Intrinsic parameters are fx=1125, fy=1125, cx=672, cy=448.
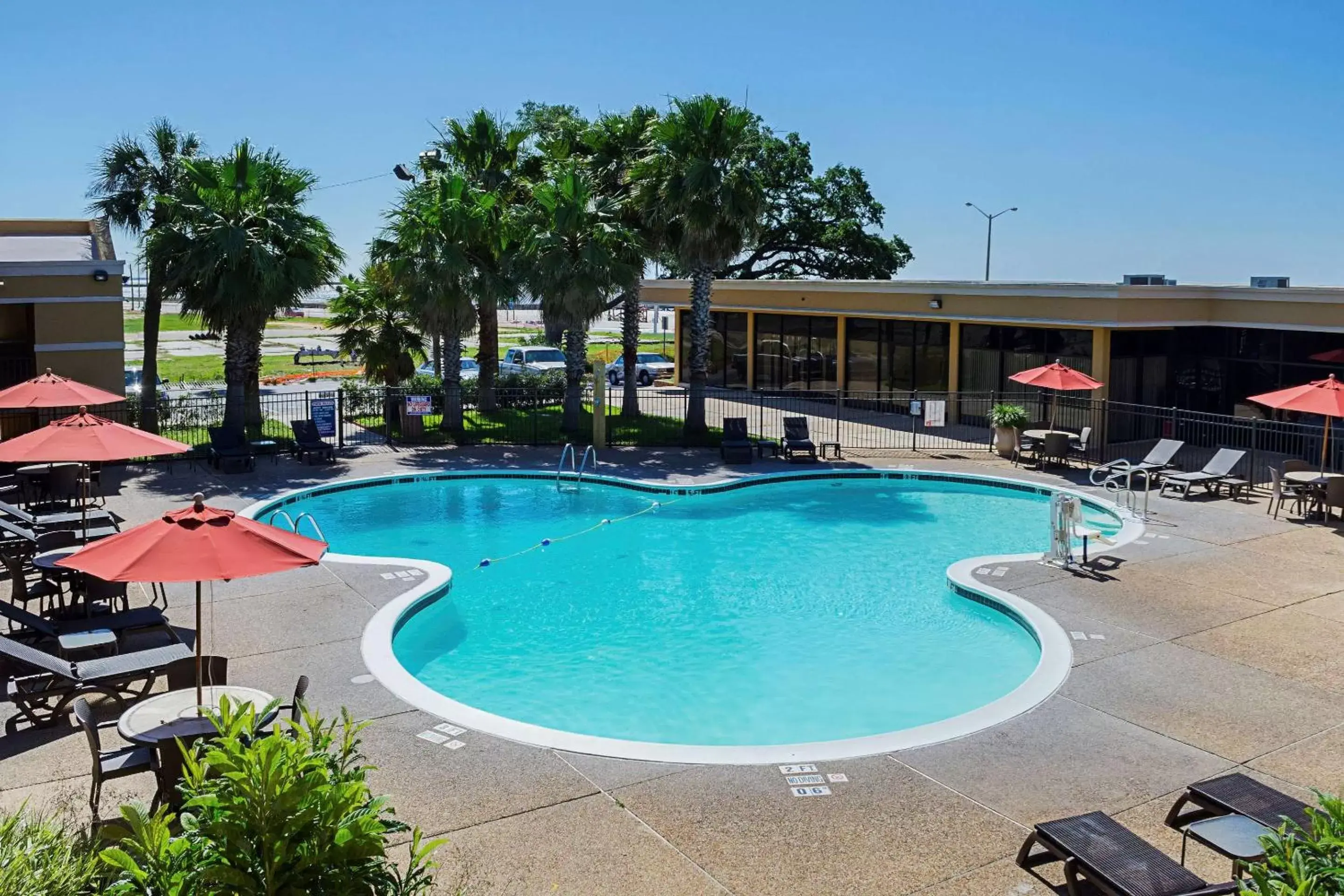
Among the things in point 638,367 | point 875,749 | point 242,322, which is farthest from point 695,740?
point 638,367

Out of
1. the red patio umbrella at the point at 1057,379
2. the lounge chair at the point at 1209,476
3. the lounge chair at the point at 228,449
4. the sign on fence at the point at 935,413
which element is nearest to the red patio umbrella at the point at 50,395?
the lounge chair at the point at 228,449

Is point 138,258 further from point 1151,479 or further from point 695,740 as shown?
point 1151,479

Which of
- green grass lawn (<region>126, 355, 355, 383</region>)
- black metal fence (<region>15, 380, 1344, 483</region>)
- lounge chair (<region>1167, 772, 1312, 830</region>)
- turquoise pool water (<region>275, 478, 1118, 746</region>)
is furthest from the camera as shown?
green grass lawn (<region>126, 355, 355, 383</region>)

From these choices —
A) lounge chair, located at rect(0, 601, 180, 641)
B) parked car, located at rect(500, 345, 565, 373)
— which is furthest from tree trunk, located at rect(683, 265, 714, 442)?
parked car, located at rect(500, 345, 565, 373)

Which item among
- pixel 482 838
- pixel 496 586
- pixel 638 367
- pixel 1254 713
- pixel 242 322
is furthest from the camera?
pixel 638 367

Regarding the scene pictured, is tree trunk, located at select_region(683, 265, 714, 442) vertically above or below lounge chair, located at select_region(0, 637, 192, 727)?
above

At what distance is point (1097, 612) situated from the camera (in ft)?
43.1

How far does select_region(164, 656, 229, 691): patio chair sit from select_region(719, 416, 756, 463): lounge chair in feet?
51.0

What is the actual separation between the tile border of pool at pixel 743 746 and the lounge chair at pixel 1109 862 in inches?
95.0

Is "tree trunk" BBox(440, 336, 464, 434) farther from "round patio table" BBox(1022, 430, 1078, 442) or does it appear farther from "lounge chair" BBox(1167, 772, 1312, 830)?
"lounge chair" BBox(1167, 772, 1312, 830)

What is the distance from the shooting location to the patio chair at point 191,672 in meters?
9.02

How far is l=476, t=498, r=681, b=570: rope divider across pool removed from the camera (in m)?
16.8

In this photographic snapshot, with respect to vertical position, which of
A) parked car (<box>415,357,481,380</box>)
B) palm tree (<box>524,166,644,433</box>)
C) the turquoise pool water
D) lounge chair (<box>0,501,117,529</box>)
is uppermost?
palm tree (<box>524,166,644,433</box>)

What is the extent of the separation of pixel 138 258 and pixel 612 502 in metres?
11.7
